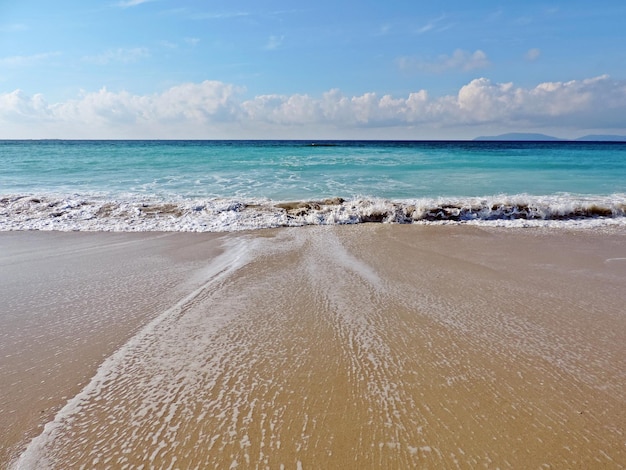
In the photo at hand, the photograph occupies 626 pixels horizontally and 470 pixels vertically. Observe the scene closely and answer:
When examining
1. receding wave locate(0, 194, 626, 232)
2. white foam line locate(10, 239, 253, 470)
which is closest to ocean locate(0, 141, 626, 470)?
white foam line locate(10, 239, 253, 470)

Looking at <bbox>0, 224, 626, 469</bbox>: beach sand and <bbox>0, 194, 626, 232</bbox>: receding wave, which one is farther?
<bbox>0, 194, 626, 232</bbox>: receding wave

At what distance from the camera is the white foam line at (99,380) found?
214cm

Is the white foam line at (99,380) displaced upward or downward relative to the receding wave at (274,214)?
downward

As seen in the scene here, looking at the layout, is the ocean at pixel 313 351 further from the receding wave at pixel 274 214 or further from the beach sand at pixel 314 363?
the receding wave at pixel 274 214

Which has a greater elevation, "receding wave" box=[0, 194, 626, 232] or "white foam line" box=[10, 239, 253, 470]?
"receding wave" box=[0, 194, 626, 232]

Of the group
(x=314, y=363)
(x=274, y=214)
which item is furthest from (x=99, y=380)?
(x=274, y=214)

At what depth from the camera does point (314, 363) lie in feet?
10.1

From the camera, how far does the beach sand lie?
86.9 inches

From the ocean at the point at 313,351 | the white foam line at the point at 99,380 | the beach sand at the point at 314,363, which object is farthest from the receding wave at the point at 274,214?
the white foam line at the point at 99,380

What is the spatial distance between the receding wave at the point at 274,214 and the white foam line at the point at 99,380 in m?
3.35

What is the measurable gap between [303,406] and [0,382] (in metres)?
2.43

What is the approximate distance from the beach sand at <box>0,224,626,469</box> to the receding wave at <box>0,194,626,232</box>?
3.22m

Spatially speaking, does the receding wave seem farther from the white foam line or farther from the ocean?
the white foam line

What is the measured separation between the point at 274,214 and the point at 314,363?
278 inches
